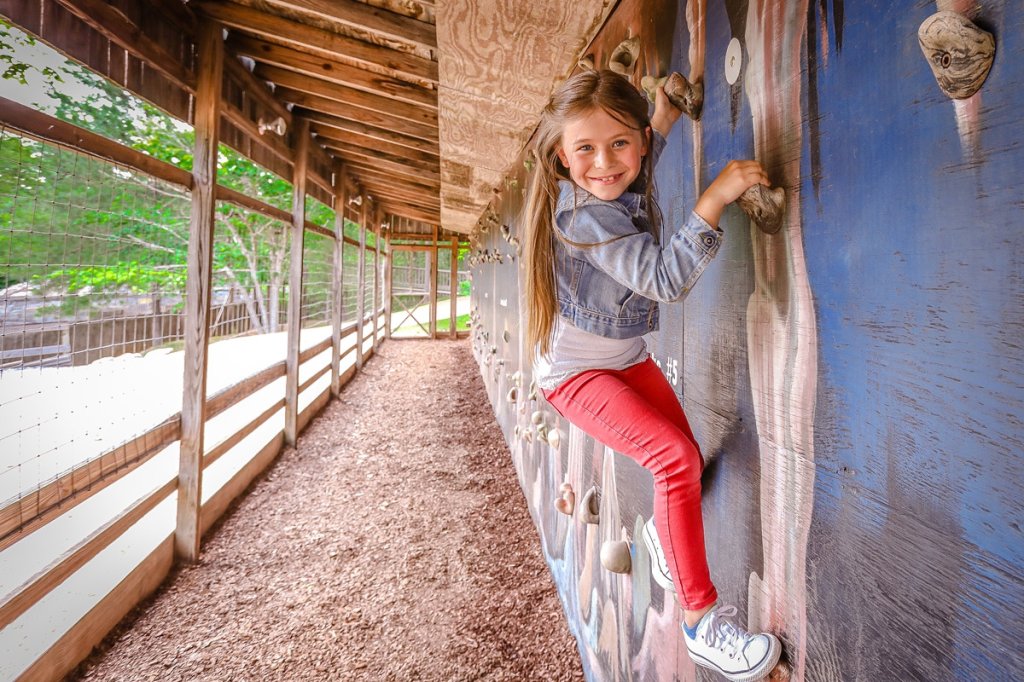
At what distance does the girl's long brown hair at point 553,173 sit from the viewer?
901 millimetres

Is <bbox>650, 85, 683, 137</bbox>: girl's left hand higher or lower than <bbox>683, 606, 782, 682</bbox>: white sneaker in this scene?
higher

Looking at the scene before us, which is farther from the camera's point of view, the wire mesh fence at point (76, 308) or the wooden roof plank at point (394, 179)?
the wooden roof plank at point (394, 179)

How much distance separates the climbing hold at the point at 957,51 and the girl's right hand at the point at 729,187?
0.25 meters

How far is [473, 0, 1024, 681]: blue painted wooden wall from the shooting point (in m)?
0.48

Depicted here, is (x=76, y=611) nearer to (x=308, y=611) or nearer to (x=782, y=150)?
(x=308, y=611)

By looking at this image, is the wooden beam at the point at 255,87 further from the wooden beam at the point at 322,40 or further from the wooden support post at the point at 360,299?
the wooden support post at the point at 360,299

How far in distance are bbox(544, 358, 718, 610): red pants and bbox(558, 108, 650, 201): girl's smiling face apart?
0.38m

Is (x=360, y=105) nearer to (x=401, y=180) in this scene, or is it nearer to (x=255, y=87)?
(x=255, y=87)

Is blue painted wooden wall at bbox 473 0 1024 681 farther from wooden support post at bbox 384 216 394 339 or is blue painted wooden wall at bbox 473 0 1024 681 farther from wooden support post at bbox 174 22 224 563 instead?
wooden support post at bbox 384 216 394 339

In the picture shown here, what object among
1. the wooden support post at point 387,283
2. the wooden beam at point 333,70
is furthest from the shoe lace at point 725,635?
the wooden support post at point 387,283

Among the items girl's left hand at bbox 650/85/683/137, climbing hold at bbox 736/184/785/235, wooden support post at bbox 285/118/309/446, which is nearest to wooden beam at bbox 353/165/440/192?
wooden support post at bbox 285/118/309/446

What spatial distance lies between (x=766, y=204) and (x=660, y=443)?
0.45 meters

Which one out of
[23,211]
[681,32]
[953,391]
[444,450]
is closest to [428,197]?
[444,450]

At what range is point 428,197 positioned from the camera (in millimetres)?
6941
